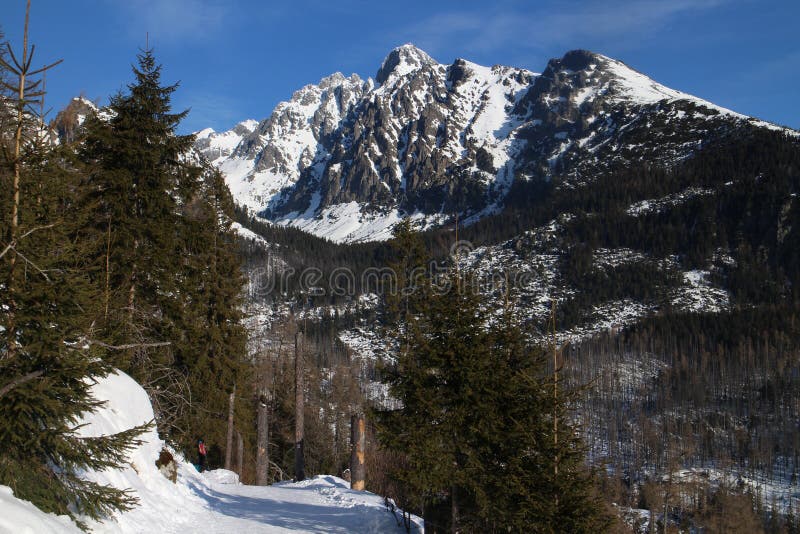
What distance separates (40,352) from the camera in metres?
6.41

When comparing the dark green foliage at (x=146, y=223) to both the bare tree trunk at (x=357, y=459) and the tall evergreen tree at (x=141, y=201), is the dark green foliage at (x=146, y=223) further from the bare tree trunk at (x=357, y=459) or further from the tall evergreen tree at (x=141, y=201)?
the bare tree trunk at (x=357, y=459)

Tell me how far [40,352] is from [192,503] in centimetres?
653

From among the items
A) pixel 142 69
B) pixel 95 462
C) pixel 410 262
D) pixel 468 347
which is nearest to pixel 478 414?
pixel 468 347

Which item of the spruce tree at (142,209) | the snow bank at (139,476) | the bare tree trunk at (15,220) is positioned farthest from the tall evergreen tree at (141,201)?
the bare tree trunk at (15,220)

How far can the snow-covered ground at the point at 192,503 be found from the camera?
916cm

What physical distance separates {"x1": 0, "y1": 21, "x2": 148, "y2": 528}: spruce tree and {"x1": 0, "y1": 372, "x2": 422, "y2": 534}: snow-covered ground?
1.96 feet

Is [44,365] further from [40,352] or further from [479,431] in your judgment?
[479,431]

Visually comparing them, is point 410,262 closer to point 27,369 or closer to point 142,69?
point 142,69

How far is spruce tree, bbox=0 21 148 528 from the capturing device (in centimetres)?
638

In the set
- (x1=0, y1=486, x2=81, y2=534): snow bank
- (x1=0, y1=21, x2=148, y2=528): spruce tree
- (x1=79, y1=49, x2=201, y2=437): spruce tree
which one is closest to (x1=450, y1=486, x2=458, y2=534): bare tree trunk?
(x1=0, y1=21, x2=148, y2=528): spruce tree

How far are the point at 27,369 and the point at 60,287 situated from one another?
1026mm

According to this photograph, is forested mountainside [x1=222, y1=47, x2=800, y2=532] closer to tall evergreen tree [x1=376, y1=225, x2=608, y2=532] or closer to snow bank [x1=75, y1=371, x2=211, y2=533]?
tall evergreen tree [x1=376, y1=225, x2=608, y2=532]

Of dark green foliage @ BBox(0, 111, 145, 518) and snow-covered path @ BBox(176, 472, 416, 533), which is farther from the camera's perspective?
snow-covered path @ BBox(176, 472, 416, 533)

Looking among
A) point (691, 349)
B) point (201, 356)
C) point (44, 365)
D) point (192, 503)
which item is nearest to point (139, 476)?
point (192, 503)
